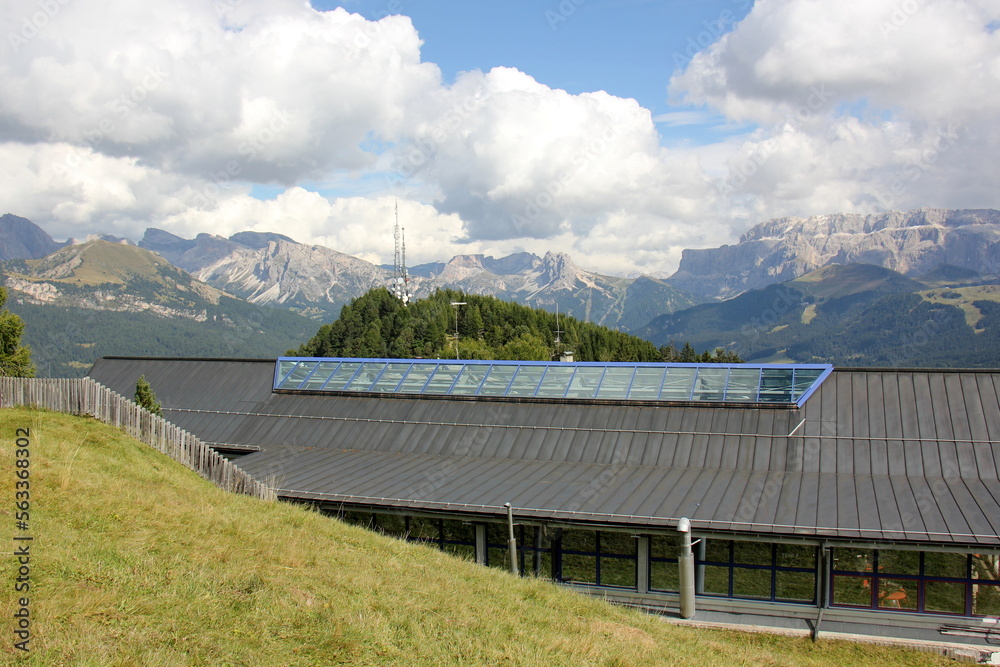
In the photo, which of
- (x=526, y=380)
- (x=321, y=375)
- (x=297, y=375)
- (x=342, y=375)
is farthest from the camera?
(x=297, y=375)

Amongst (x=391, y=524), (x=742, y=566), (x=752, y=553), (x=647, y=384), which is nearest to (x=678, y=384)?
(x=647, y=384)

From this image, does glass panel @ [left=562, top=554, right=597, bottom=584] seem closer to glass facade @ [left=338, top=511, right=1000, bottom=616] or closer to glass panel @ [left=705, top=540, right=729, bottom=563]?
glass facade @ [left=338, top=511, right=1000, bottom=616]

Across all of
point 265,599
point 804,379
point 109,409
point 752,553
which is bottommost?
point 752,553

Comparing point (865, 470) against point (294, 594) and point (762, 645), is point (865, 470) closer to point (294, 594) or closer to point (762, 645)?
point (762, 645)

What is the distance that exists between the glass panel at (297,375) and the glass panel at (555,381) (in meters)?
12.7

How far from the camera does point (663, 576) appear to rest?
70.0 ft

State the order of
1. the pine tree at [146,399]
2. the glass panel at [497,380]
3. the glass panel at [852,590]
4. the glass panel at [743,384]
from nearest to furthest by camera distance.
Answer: the glass panel at [852,590] < the glass panel at [743,384] < the glass panel at [497,380] < the pine tree at [146,399]

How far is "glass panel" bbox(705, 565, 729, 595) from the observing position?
68.2ft

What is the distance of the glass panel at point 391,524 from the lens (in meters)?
23.7

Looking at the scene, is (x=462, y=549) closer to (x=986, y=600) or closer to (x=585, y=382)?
(x=585, y=382)

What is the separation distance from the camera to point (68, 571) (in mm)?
11492

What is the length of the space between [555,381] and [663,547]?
11195mm

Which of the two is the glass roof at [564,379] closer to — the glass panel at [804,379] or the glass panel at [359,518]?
the glass panel at [804,379]

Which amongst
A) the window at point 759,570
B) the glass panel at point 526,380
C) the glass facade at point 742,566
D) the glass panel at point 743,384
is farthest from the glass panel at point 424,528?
the glass panel at point 743,384
